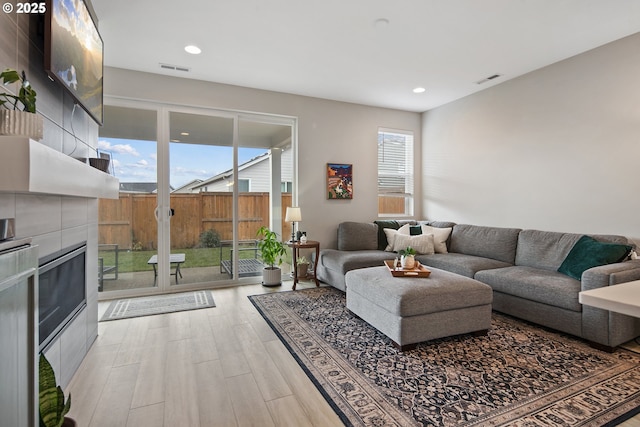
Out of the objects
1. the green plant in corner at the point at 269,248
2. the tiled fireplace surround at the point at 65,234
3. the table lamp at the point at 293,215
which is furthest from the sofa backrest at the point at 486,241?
the tiled fireplace surround at the point at 65,234

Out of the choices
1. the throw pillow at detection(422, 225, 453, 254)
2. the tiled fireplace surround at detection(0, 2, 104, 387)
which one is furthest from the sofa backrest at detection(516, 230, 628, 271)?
the tiled fireplace surround at detection(0, 2, 104, 387)

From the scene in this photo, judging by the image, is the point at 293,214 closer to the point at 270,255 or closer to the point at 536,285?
the point at 270,255

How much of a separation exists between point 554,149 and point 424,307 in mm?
2681

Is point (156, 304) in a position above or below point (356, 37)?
below

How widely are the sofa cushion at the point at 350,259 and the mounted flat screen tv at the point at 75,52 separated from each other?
2.83 meters

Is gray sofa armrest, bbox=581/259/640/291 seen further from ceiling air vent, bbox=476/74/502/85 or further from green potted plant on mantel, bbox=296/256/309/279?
green potted plant on mantel, bbox=296/256/309/279

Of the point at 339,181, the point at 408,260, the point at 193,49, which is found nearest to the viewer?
the point at 408,260

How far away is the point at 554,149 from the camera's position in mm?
3639

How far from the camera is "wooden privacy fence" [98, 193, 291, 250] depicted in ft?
12.4

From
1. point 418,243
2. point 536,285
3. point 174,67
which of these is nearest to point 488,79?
point 418,243

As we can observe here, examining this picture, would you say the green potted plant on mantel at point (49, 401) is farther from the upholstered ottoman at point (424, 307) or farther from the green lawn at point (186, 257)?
the green lawn at point (186, 257)

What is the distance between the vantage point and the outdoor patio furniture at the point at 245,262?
173 inches

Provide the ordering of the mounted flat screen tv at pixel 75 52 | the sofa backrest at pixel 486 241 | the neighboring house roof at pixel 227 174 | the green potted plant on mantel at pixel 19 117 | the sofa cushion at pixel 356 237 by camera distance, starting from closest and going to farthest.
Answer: the green potted plant on mantel at pixel 19 117
the mounted flat screen tv at pixel 75 52
the sofa backrest at pixel 486 241
the neighboring house roof at pixel 227 174
the sofa cushion at pixel 356 237

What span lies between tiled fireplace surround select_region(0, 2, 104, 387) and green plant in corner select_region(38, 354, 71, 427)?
59 cm
